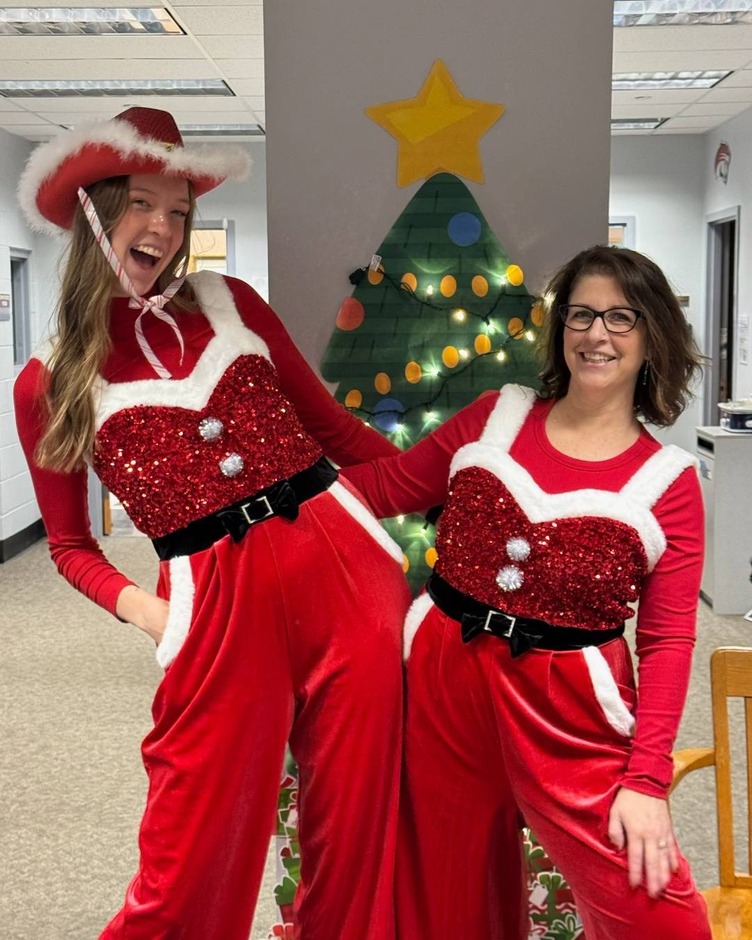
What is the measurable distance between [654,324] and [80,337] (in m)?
0.88

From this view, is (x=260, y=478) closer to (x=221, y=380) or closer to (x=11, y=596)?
(x=221, y=380)

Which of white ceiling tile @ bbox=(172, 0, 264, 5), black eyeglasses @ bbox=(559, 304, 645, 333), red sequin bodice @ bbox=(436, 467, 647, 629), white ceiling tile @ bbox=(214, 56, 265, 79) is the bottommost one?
red sequin bodice @ bbox=(436, 467, 647, 629)

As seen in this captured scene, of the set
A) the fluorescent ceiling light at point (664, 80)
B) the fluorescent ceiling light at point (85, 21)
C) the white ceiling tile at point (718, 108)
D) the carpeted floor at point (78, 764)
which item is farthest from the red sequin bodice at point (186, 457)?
the white ceiling tile at point (718, 108)

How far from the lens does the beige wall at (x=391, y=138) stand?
2178 millimetres

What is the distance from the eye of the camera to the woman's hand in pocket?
167 centimetres

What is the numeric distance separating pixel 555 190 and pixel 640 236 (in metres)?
6.99

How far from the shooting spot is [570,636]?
63.8 inches

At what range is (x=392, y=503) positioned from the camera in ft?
6.22

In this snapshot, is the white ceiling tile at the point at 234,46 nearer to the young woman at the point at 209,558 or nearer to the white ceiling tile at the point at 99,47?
the white ceiling tile at the point at 99,47

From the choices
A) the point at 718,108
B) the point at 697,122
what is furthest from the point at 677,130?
the point at 718,108

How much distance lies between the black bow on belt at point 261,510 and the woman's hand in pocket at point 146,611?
17cm

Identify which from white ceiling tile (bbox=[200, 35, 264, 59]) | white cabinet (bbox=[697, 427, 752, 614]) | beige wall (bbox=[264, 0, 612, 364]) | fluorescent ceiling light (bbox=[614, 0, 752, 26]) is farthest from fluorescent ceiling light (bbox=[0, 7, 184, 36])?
white cabinet (bbox=[697, 427, 752, 614])

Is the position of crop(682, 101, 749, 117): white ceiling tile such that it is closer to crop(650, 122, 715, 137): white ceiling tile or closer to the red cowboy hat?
crop(650, 122, 715, 137): white ceiling tile

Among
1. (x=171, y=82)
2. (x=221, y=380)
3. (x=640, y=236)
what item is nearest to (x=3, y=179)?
(x=171, y=82)
